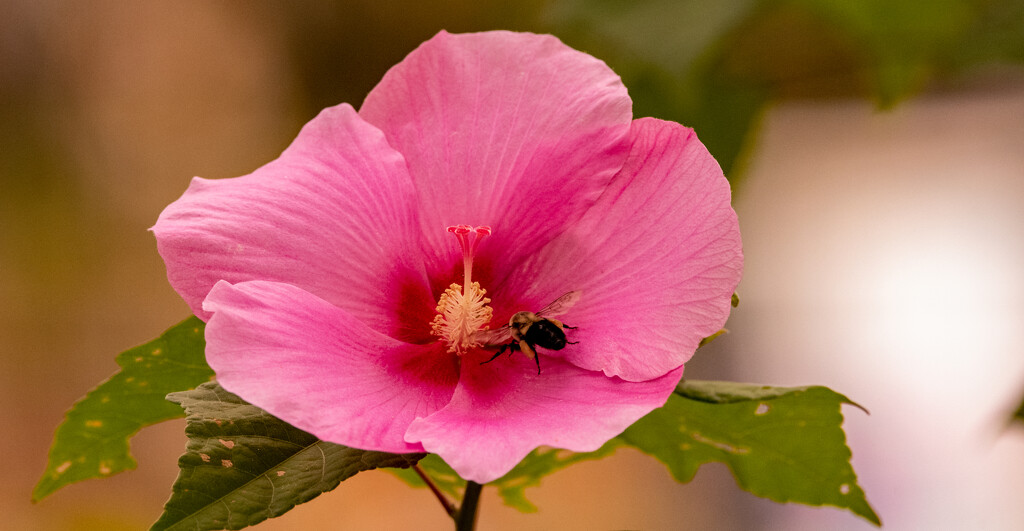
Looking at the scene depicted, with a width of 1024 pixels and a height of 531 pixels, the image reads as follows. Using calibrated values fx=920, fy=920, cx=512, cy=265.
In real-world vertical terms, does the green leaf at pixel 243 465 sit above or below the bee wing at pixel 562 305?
below

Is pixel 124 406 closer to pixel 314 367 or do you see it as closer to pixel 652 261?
pixel 314 367

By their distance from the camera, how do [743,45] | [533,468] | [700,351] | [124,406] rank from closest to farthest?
[124,406] < [533,468] < [743,45] < [700,351]

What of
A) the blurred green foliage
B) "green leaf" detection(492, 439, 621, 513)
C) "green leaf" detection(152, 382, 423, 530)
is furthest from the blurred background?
"green leaf" detection(152, 382, 423, 530)

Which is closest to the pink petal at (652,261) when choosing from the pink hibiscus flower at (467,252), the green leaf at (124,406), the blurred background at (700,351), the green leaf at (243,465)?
the pink hibiscus flower at (467,252)

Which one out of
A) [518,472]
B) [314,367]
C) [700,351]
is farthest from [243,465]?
[700,351]

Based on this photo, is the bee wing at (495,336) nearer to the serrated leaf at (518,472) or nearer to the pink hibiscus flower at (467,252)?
the pink hibiscus flower at (467,252)

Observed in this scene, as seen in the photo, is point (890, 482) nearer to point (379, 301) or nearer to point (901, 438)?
point (901, 438)

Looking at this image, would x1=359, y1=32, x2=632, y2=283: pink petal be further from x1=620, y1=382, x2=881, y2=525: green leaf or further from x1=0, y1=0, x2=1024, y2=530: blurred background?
x1=0, y1=0, x2=1024, y2=530: blurred background

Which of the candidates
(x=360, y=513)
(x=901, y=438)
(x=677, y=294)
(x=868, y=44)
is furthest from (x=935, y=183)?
(x=677, y=294)
